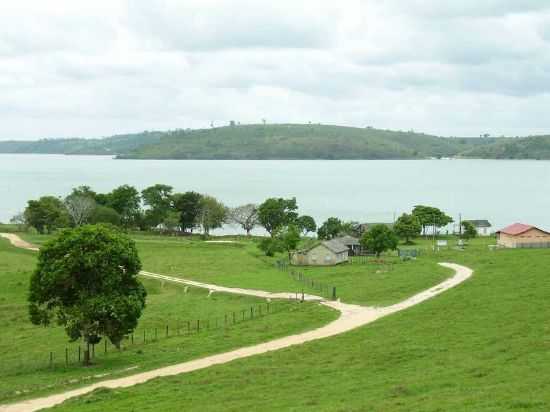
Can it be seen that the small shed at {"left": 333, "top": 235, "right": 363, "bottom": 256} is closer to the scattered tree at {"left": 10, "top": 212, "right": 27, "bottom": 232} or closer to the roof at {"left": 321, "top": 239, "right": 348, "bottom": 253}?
the roof at {"left": 321, "top": 239, "right": 348, "bottom": 253}

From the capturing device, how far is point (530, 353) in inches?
1174

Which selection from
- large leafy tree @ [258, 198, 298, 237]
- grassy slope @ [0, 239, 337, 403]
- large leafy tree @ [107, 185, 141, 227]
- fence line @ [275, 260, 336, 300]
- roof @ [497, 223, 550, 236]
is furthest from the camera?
large leafy tree @ [107, 185, 141, 227]

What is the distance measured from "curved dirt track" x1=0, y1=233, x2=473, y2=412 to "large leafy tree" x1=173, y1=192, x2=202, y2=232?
68.6 m

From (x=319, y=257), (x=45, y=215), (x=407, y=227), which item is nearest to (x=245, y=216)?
(x=45, y=215)

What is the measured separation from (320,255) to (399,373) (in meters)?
53.5

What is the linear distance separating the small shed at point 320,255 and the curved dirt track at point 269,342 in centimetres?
2185

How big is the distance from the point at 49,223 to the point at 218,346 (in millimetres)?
87754

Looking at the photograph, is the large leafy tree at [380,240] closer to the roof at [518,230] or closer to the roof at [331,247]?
the roof at [331,247]

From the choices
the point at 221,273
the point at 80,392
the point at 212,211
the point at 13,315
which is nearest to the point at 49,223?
the point at 212,211

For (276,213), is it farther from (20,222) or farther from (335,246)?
(20,222)

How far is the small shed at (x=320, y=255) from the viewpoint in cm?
8219

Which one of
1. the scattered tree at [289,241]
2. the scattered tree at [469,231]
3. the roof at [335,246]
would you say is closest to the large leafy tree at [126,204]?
the scattered tree at [289,241]

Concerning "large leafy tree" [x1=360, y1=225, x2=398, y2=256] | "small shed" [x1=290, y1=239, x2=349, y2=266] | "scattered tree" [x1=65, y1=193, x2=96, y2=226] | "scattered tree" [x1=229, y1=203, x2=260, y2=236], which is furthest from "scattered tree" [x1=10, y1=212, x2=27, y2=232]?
"large leafy tree" [x1=360, y1=225, x2=398, y2=256]

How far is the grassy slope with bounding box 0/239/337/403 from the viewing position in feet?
109
